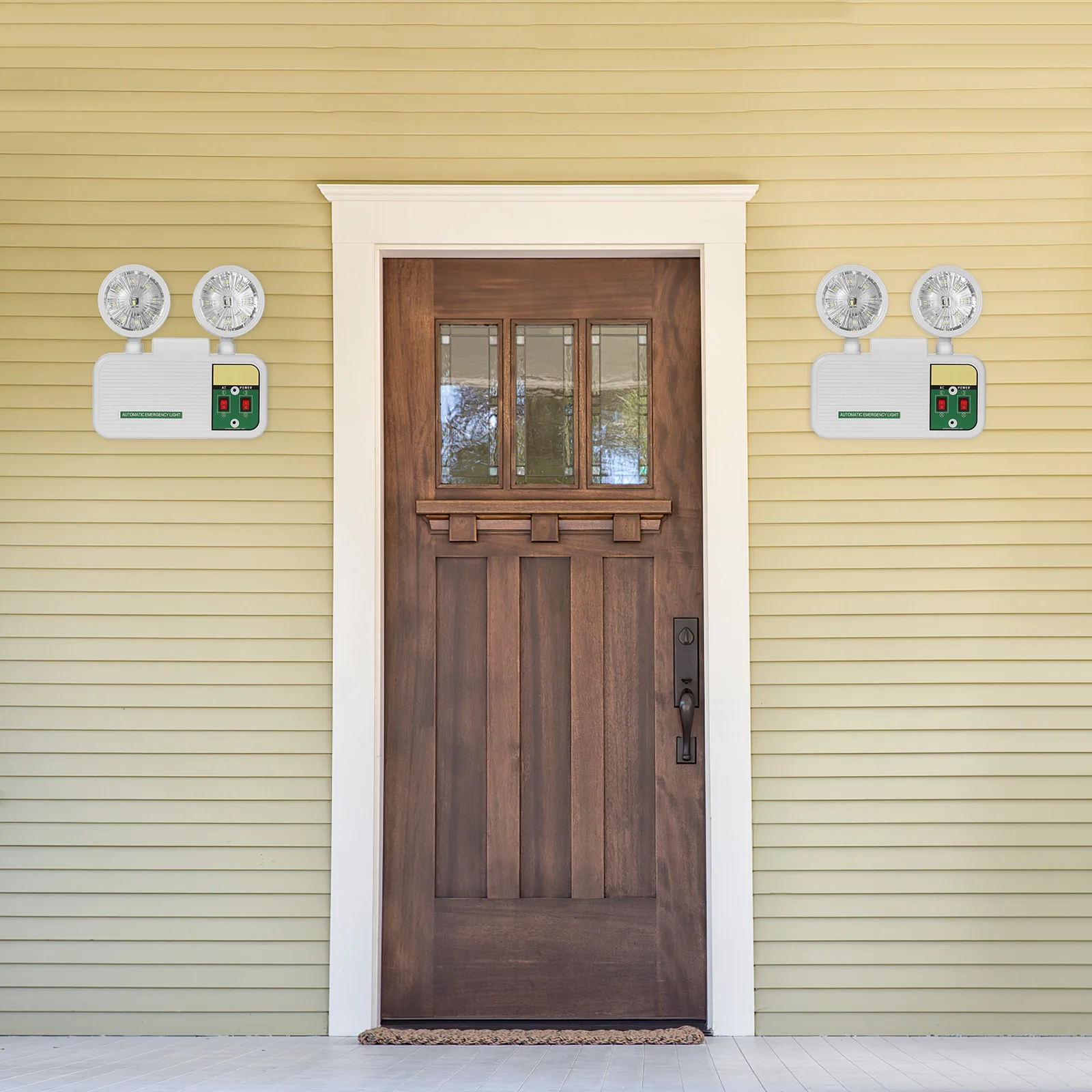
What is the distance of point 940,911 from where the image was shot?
3.06 meters

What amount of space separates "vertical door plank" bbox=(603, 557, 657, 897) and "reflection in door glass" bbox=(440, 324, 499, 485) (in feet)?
1.65

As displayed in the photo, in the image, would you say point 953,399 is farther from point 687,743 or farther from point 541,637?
point 541,637

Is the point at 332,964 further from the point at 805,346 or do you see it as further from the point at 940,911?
the point at 805,346

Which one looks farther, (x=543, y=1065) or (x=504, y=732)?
(x=504, y=732)

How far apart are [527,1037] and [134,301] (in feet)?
7.97

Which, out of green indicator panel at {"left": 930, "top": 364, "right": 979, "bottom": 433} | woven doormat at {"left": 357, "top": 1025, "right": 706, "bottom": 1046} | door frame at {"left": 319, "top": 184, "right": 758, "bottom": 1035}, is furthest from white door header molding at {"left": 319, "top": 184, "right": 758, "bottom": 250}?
woven doormat at {"left": 357, "top": 1025, "right": 706, "bottom": 1046}

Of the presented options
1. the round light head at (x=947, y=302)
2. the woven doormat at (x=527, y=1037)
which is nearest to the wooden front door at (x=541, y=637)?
the woven doormat at (x=527, y=1037)

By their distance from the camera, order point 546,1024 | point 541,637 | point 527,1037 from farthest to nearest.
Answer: point 541,637 < point 546,1024 < point 527,1037

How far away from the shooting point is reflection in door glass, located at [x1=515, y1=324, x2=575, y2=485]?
3283 millimetres

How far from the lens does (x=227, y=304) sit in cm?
315

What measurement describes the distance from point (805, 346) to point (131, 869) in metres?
2.51

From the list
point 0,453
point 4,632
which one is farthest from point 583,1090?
point 0,453

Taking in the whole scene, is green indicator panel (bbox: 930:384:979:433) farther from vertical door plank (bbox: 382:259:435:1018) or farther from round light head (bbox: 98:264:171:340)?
round light head (bbox: 98:264:171:340)

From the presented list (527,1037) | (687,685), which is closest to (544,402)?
(687,685)
